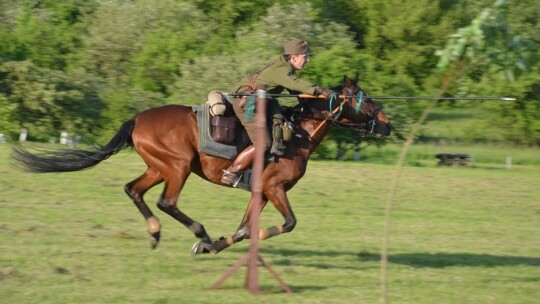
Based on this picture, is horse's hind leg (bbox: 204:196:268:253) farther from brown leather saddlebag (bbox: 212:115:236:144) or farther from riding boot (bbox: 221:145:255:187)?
brown leather saddlebag (bbox: 212:115:236:144)

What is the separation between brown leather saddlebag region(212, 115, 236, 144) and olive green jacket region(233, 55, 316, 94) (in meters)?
0.48

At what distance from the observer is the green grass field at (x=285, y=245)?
952 centimetres

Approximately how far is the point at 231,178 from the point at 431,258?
3.02 meters

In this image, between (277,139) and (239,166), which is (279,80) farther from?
(239,166)

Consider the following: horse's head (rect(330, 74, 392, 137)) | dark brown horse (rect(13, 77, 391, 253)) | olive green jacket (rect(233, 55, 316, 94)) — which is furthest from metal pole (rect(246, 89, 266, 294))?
horse's head (rect(330, 74, 392, 137))

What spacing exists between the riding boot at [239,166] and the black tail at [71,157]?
145 centimetres

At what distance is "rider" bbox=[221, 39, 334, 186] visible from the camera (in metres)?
10.7

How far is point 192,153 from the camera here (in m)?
11.4

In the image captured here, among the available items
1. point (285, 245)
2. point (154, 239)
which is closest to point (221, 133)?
point (154, 239)

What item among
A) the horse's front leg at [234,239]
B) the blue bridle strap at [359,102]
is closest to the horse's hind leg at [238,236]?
the horse's front leg at [234,239]

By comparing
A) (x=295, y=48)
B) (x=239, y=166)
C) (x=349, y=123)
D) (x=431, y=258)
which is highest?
(x=295, y=48)

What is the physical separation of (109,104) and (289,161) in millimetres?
28453

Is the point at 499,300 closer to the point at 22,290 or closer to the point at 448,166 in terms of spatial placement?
the point at 22,290

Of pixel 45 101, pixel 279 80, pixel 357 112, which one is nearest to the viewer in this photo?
pixel 279 80
